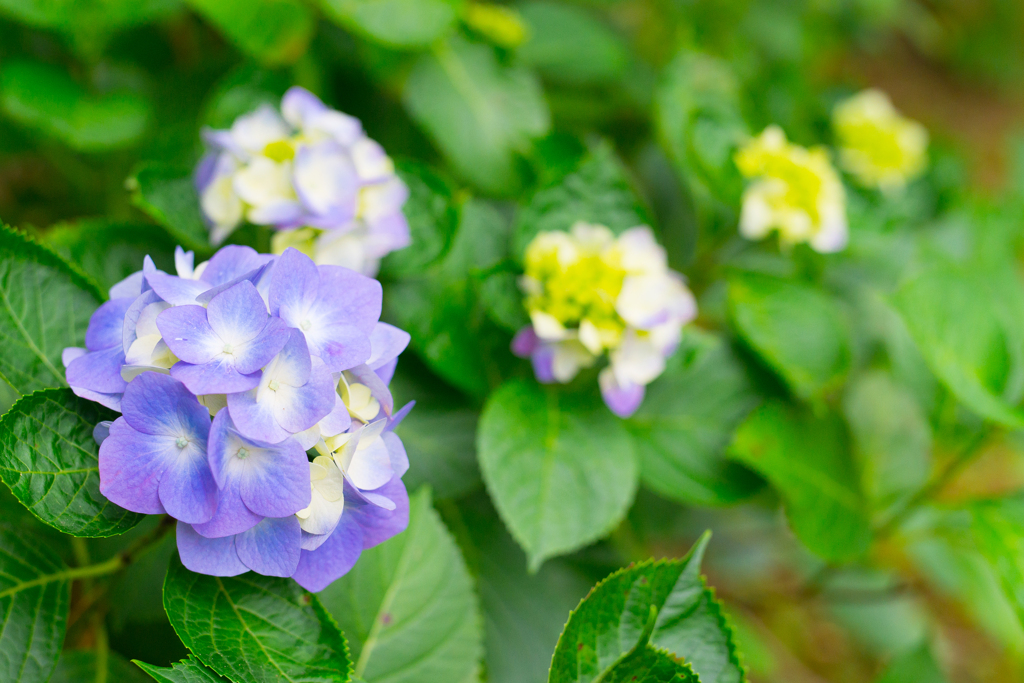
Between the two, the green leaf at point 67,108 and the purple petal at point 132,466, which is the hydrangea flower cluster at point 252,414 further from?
the green leaf at point 67,108

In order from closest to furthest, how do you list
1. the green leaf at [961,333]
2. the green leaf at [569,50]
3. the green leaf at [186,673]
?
the green leaf at [186,673]
the green leaf at [961,333]
the green leaf at [569,50]

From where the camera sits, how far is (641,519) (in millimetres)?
1352

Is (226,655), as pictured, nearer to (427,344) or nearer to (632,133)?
(427,344)

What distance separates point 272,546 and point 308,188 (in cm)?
45

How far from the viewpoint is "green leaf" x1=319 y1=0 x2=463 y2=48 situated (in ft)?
3.45

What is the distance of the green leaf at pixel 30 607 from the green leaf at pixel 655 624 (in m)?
0.46

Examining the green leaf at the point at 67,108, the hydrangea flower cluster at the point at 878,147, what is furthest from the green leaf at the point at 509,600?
the hydrangea flower cluster at the point at 878,147

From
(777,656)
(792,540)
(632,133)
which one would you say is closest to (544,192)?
(632,133)

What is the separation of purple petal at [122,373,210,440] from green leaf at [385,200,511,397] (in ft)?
1.27

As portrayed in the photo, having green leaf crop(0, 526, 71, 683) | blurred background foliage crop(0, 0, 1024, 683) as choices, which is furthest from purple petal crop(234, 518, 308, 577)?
blurred background foliage crop(0, 0, 1024, 683)

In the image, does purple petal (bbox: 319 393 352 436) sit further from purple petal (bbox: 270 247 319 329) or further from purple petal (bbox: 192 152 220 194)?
purple petal (bbox: 192 152 220 194)

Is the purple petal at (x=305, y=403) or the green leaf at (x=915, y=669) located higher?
the purple petal at (x=305, y=403)

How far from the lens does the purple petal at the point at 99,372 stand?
22.1 inches

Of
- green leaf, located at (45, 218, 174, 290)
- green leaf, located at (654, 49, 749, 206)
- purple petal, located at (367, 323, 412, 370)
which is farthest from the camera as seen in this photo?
green leaf, located at (654, 49, 749, 206)
